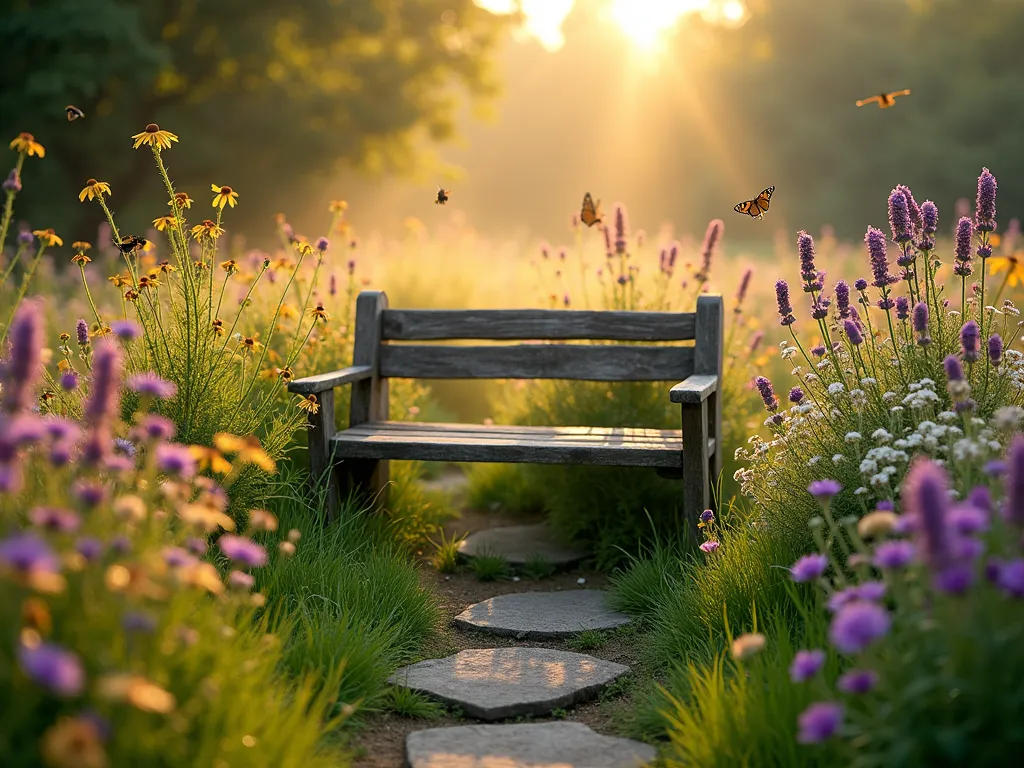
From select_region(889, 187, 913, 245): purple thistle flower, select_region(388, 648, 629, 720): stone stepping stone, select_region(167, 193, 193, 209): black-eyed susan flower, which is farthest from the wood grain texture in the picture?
select_region(167, 193, 193, 209): black-eyed susan flower

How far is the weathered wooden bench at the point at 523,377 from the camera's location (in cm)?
400

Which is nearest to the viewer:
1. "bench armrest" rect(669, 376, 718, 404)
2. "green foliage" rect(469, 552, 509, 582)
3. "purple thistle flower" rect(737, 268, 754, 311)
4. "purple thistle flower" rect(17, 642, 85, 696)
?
"purple thistle flower" rect(17, 642, 85, 696)

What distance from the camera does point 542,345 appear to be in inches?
185

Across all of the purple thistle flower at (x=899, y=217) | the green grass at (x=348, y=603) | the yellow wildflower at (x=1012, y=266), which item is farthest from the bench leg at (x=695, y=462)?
the yellow wildflower at (x=1012, y=266)

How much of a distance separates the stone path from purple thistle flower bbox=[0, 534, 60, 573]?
4.27 feet

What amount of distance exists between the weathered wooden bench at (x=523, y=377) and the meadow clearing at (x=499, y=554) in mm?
191

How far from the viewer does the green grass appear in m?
2.91

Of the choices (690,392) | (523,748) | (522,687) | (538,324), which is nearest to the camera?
(523,748)

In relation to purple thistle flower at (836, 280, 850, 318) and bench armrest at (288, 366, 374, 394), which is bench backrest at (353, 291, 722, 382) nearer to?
bench armrest at (288, 366, 374, 394)

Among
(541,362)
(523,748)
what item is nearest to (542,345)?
(541,362)

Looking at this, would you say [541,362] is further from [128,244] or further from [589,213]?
[128,244]

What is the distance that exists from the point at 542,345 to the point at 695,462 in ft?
3.45

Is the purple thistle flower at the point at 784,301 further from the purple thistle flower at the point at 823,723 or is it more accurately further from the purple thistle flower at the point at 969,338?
the purple thistle flower at the point at 823,723

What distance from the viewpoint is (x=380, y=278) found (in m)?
7.87
